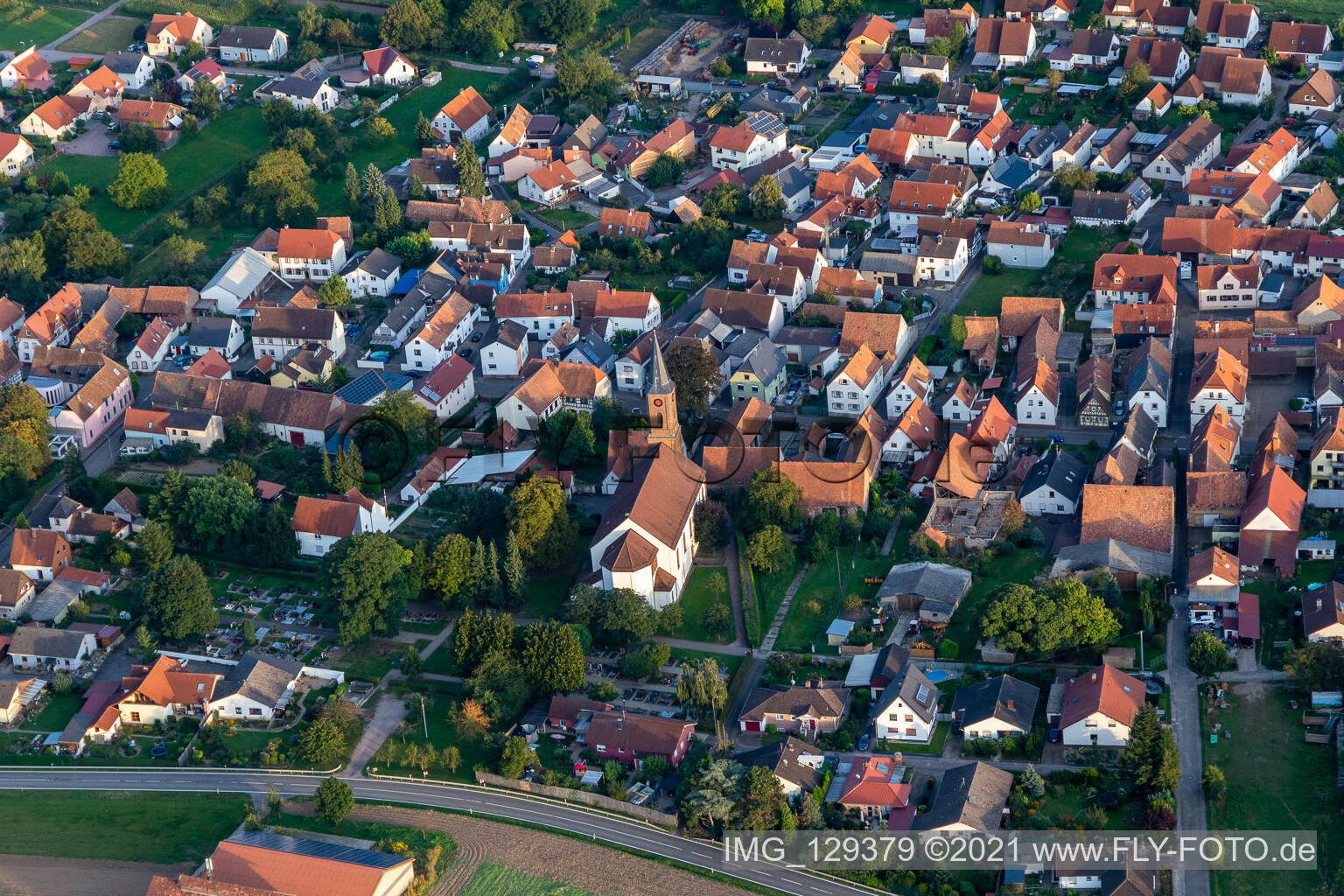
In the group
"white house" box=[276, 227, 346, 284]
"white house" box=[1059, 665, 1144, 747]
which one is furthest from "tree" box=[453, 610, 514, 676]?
"white house" box=[276, 227, 346, 284]

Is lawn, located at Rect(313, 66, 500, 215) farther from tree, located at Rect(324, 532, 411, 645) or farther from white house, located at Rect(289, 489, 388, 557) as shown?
tree, located at Rect(324, 532, 411, 645)

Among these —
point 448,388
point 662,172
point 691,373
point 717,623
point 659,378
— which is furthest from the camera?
point 662,172

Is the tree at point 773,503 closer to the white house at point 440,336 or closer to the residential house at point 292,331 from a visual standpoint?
the white house at point 440,336

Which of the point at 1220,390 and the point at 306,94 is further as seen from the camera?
the point at 306,94

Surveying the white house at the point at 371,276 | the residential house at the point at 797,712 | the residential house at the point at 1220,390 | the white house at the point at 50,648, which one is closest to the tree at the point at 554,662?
the residential house at the point at 797,712

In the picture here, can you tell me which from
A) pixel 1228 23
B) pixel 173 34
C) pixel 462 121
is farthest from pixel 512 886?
pixel 173 34

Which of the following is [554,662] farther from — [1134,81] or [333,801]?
[1134,81]
